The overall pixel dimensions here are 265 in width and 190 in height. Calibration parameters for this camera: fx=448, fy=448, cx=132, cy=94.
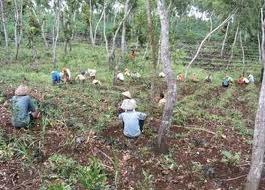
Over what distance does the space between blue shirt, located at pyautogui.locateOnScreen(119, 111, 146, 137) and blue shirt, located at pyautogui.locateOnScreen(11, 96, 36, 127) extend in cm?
200

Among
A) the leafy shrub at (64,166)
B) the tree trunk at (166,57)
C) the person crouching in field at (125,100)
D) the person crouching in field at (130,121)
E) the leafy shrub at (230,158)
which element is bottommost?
the leafy shrub at (230,158)

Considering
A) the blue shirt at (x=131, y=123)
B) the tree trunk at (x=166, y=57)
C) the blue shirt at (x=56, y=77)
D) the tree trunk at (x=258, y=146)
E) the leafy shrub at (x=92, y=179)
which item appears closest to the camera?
the leafy shrub at (x=92, y=179)

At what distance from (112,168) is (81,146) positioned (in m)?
1.05

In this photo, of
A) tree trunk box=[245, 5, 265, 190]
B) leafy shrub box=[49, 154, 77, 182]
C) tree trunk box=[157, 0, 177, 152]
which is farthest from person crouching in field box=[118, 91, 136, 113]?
tree trunk box=[245, 5, 265, 190]

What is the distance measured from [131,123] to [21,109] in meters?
2.30

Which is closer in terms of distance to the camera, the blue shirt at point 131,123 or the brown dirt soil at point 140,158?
the brown dirt soil at point 140,158

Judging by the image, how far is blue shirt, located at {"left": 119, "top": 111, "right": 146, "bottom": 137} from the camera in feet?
31.3

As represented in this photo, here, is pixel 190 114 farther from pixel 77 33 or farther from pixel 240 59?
pixel 77 33

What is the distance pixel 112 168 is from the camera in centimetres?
820

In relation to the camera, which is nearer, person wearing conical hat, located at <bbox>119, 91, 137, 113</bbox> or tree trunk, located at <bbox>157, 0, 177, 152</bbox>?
tree trunk, located at <bbox>157, 0, 177, 152</bbox>

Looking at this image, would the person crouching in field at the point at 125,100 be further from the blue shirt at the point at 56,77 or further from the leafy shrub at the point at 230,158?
the blue shirt at the point at 56,77

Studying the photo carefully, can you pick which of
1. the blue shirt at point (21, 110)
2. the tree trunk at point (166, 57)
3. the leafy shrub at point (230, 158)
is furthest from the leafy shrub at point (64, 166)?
the leafy shrub at point (230, 158)

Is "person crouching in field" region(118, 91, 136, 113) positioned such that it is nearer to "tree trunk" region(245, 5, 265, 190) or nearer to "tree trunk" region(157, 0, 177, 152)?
"tree trunk" region(157, 0, 177, 152)

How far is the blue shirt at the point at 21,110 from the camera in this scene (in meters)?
9.06
